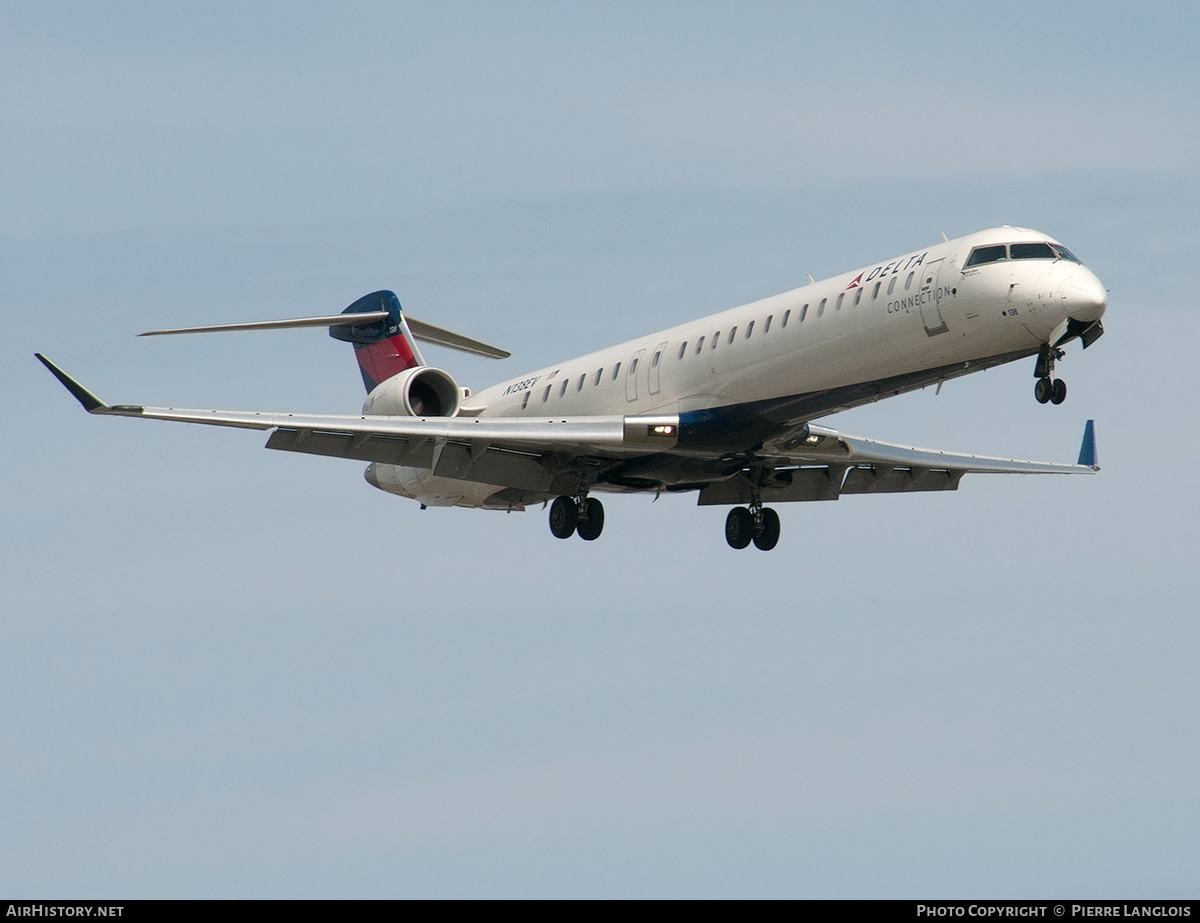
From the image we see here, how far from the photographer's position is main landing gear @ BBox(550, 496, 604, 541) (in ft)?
93.0

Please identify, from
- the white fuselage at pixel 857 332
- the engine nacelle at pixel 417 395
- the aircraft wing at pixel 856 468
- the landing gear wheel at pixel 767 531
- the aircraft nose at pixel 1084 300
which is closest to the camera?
the aircraft nose at pixel 1084 300

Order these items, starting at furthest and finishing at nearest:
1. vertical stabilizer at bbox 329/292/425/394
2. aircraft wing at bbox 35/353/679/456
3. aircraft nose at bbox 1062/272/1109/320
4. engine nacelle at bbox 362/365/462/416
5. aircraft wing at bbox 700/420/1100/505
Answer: vertical stabilizer at bbox 329/292/425/394, engine nacelle at bbox 362/365/462/416, aircraft wing at bbox 700/420/1100/505, aircraft wing at bbox 35/353/679/456, aircraft nose at bbox 1062/272/1109/320

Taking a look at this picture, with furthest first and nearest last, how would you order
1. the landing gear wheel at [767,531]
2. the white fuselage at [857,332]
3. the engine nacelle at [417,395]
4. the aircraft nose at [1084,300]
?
1. the landing gear wheel at [767,531]
2. the engine nacelle at [417,395]
3. the white fuselage at [857,332]
4. the aircraft nose at [1084,300]

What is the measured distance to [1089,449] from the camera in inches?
1304

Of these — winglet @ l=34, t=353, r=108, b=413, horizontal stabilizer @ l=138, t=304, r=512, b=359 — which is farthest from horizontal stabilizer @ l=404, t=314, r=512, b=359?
winglet @ l=34, t=353, r=108, b=413

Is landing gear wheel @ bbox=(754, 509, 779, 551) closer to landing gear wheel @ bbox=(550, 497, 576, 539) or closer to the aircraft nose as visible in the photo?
landing gear wheel @ bbox=(550, 497, 576, 539)

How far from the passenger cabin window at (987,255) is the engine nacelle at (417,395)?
1033 centimetres

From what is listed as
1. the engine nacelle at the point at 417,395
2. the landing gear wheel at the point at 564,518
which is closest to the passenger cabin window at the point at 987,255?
the landing gear wheel at the point at 564,518

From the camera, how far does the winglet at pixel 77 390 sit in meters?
22.6

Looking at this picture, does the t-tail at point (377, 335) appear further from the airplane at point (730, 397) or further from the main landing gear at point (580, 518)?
the main landing gear at point (580, 518)

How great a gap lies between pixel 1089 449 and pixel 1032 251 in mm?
11113

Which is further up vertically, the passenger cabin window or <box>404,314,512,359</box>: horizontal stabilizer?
<box>404,314,512,359</box>: horizontal stabilizer

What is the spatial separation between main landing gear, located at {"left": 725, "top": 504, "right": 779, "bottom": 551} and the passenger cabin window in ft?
25.3

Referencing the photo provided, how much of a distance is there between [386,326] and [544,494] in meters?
5.63
